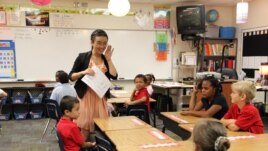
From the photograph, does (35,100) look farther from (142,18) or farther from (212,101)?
(212,101)

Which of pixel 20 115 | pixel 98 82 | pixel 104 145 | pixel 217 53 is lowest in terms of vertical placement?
pixel 20 115

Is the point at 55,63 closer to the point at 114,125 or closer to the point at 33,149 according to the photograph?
the point at 33,149

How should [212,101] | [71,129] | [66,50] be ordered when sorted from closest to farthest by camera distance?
[71,129]
[212,101]
[66,50]

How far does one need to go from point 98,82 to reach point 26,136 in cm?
306

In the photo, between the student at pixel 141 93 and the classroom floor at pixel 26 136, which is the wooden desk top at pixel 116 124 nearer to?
the student at pixel 141 93

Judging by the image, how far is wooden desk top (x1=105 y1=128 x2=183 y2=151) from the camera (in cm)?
182

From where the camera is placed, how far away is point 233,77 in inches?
243

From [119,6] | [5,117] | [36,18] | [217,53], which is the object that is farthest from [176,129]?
[217,53]

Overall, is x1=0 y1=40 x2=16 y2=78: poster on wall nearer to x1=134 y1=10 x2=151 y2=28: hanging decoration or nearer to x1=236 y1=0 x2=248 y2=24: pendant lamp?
x1=134 y1=10 x2=151 y2=28: hanging decoration

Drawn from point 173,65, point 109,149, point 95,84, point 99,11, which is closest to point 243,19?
point 173,65

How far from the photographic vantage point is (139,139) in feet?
6.65

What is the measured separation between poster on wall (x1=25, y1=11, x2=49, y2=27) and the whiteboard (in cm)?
11


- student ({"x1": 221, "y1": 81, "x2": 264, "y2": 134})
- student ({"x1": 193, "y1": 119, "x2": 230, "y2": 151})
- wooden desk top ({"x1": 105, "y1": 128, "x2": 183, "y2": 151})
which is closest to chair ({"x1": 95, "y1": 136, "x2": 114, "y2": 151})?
wooden desk top ({"x1": 105, "y1": 128, "x2": 183, "y2": 151})

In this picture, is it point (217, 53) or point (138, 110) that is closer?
point (138, 110)
